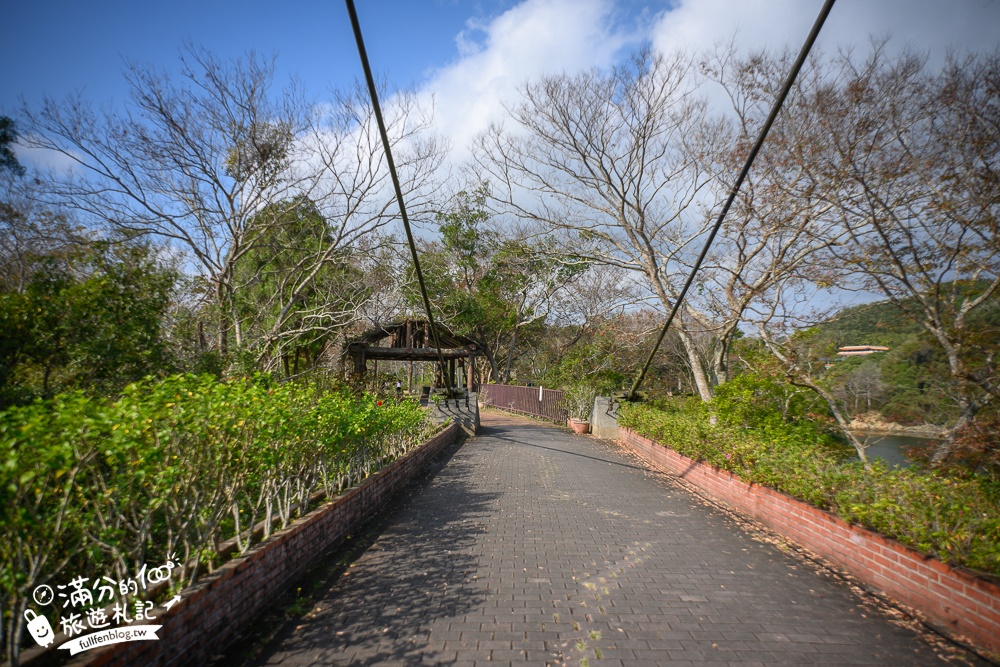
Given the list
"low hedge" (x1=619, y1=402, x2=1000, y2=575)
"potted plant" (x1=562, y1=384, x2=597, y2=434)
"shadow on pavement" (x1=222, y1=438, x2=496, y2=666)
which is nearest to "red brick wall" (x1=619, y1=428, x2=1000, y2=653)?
"low hedge" (x1=619, y1=402, x2=1000, y2=575)

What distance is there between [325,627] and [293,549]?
3.02 feet

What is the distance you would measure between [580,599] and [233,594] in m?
2.42

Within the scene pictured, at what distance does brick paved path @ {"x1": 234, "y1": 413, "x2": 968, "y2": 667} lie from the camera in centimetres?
319

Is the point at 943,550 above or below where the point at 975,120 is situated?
below

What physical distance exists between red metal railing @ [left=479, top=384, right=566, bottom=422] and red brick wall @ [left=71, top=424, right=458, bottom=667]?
15.8 m

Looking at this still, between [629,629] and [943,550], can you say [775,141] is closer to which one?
[943,550]

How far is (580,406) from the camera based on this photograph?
18578 mm

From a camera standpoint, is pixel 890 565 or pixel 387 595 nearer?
pixel 387 595

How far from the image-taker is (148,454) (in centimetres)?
269

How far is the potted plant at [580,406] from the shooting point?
17781 millimetres

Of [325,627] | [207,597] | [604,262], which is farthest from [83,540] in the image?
[604,262]

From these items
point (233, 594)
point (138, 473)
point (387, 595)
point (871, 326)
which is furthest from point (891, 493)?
point (871, 326)

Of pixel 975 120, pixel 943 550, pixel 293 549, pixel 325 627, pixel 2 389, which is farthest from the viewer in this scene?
pixel 975 120

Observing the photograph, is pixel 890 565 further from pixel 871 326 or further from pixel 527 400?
pixel 527 400
